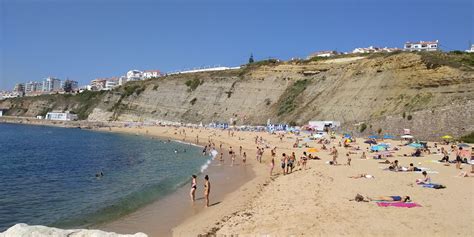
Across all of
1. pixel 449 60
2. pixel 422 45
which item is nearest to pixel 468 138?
pixel 449 60

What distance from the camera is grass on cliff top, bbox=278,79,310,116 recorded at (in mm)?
62000

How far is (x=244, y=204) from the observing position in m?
14.5

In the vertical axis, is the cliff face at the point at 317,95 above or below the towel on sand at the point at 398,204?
above

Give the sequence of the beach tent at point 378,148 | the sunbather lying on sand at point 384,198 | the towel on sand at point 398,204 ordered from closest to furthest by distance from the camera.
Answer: the towel on sand at point 398,204, the sunbather lying on sand at point 384,198, the beach tent at point 378,148

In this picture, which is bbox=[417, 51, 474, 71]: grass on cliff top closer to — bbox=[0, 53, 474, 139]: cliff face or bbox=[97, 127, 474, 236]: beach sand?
bbox=[0, 53, 474, 139]: cliff face

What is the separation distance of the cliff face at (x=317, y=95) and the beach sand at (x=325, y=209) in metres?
20.6

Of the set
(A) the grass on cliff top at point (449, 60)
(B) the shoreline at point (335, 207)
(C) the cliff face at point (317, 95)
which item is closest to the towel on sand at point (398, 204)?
(B) the shoreline at point (335, 207)

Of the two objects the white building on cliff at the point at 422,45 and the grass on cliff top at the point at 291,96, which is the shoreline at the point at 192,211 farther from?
the white building on cliff at the point at 422,45

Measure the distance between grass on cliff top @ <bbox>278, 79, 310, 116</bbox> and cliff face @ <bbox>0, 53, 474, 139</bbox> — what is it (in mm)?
183

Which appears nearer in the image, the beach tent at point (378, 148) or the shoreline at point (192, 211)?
the shoreline at point (192, 211)

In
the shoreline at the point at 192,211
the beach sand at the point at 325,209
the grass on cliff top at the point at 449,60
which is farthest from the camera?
the grass on cliff top at the point at 449,60

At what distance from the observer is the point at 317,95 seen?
195ft

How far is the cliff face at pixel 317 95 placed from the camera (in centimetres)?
4075

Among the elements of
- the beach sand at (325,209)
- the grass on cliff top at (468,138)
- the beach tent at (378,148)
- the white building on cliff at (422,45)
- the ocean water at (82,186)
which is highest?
the white building on cliff at (422,45)
